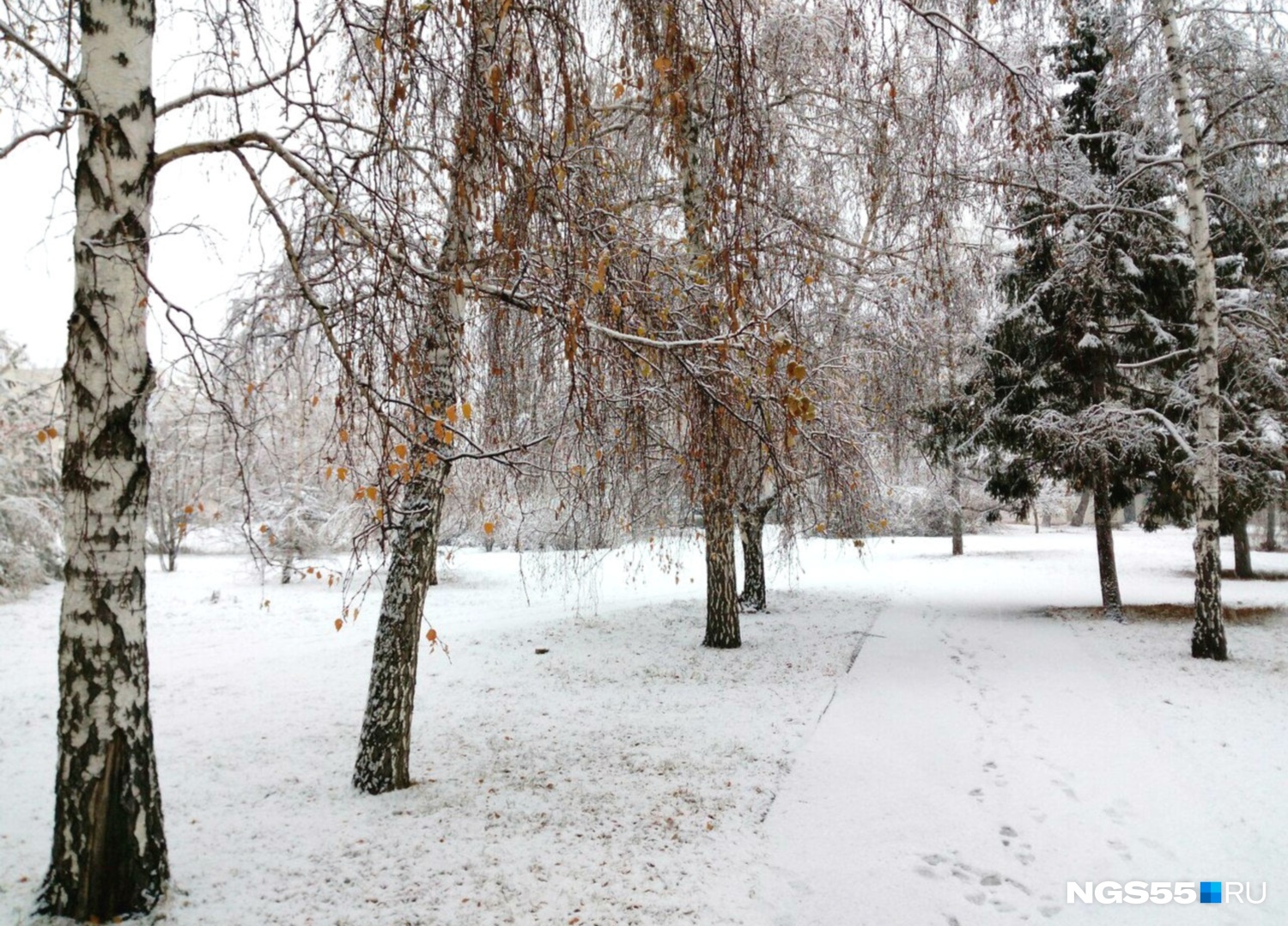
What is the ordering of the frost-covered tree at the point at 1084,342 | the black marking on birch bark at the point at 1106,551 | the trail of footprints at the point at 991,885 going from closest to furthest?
the trail of footprints at the point at 991,885 < the frost-covered tree at the point at 1084,342 < the black marking on birch bark at the point at 1106,551

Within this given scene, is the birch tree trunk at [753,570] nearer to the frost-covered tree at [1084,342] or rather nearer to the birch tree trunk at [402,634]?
the frost-covered tree at [1084,342]

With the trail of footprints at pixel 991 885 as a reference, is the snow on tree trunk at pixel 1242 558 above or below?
above

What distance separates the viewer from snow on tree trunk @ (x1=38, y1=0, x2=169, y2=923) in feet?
10.2

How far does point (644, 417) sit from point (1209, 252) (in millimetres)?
7790

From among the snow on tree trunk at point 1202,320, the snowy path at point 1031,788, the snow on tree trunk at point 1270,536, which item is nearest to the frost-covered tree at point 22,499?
the snowy path at point 1031,788

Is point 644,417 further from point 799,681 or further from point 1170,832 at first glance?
point 799,681

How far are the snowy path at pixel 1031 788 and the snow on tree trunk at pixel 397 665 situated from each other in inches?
96.6

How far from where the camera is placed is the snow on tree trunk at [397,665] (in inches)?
185

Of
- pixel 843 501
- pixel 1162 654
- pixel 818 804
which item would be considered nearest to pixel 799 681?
pixel 843 501

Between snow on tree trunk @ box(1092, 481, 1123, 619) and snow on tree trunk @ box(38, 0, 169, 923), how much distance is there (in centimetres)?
1235

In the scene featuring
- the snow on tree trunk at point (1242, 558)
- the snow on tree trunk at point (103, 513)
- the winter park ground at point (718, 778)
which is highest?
the snow on tree trunk at point (103, 513)

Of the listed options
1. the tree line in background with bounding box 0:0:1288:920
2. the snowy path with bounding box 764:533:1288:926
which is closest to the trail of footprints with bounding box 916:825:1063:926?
the snowy path with bounding box 764:533:1288:926

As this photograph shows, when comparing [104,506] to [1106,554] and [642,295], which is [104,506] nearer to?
[642,295]

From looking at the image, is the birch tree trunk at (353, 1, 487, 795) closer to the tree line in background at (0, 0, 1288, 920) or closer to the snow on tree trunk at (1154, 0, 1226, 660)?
A: the tree line in background at (0, 0, 1288, 920)
